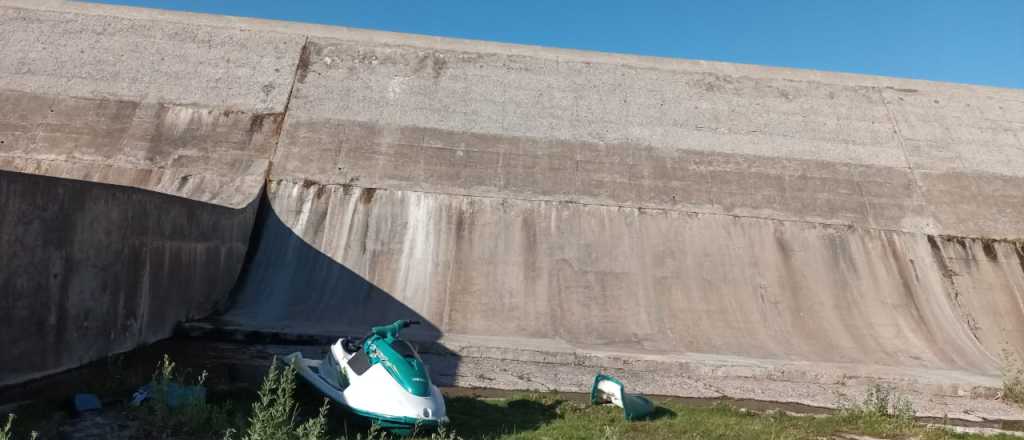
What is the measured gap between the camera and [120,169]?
1608 centimetres

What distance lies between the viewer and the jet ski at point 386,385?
23.8ft

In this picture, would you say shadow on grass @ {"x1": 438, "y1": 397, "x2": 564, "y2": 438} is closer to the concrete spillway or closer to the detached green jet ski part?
the detached green jet ski part

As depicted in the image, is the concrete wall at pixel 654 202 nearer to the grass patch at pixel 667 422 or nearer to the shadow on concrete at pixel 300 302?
the shadow on concrete at pixel 300 302

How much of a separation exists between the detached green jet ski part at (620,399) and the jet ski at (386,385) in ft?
8.91

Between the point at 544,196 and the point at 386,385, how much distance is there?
9.94 meters

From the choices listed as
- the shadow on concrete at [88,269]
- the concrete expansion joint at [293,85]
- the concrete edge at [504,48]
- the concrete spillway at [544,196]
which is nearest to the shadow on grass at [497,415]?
the concrete spillway at [544,196]

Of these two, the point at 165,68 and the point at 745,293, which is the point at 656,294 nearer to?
the point at 745,293

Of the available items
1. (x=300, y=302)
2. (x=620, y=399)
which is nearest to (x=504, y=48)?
(x=300, y=302)

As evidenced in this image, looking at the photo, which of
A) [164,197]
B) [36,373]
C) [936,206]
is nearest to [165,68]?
[164,197]

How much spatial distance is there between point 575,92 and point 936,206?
355 inches

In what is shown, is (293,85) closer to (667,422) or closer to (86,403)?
(86,403)

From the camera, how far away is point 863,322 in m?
14.9

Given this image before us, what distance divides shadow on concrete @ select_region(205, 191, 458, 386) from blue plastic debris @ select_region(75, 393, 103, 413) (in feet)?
14.6

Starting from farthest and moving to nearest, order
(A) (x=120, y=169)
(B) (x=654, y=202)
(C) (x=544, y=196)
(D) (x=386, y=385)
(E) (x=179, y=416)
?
(B) (x=654, y=202)
(C) (x=544, y=196)
(A) (x=120, y=169)
(D) (x=386, y=385)
(E) (x=179, y=416)
